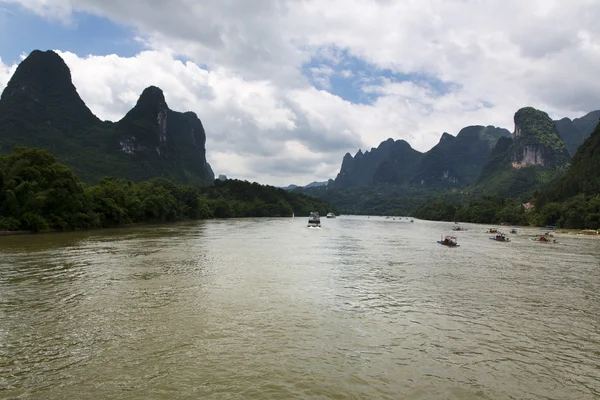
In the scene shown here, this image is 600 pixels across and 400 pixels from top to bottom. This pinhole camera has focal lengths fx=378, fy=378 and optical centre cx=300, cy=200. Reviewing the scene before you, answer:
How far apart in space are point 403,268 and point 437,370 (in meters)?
18.5

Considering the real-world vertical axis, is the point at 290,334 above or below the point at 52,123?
below

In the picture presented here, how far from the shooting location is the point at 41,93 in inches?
7372

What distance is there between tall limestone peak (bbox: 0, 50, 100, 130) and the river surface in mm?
193457

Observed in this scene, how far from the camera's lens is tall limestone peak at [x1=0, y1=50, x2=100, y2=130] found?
178625 millimetres

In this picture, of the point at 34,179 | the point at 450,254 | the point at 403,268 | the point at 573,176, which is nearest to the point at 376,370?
the point at 403,268

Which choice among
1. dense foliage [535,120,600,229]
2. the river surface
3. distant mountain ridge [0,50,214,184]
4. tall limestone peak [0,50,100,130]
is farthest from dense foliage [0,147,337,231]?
tall limestone peak [0,50,100,130]

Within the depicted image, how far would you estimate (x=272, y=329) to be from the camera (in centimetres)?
1261

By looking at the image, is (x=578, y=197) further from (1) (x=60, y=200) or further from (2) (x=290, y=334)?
(1) (x=60, y=200)

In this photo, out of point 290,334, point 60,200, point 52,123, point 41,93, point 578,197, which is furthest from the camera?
point 41,93

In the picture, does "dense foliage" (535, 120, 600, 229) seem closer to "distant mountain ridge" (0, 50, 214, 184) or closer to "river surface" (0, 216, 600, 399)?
"river surface" (0, 216, 600, 399)

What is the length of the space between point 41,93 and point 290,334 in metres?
224

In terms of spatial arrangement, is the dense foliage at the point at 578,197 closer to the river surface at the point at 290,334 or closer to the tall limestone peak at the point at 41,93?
the river surface at the point at 290,334

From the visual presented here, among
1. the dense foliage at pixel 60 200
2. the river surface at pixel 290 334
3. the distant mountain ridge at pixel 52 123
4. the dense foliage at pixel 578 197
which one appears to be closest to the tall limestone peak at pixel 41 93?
the distant mountain ridge at pixel 52 123

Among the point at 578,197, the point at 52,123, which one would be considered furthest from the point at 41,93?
the point at 578,197
